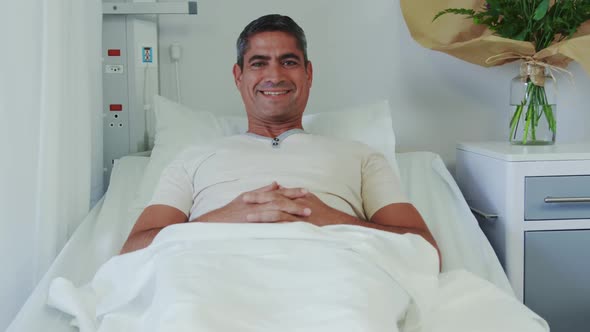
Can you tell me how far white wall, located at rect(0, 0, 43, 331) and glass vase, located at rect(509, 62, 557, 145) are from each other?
4.37 feet

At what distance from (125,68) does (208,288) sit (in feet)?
3.91

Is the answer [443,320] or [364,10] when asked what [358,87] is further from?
[443,320]

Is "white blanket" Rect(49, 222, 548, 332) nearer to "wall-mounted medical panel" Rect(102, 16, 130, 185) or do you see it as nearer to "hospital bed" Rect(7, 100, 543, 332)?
"hospital bed" Rect(7, 100, 543, 332)

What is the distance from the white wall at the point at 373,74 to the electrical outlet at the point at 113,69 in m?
0.16

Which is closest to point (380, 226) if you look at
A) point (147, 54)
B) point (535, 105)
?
point (535, 105)

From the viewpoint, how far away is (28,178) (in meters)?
1.43

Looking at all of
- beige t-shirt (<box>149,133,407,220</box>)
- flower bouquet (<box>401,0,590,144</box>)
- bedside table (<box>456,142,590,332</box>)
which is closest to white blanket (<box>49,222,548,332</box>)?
beige t-shirt (<box>149,133,407,220</box>)

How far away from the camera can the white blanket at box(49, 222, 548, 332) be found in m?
1.04

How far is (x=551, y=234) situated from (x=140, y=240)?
1.06 m

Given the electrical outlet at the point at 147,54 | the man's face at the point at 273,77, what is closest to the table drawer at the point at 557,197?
the man's face at the point at 273,77

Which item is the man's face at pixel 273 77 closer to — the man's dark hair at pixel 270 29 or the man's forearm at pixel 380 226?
the man's dark hair at pixel 270 29

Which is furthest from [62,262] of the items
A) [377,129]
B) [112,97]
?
[377,129]

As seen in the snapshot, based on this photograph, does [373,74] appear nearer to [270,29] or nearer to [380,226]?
[270,29]

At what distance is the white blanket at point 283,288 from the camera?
3.41 feet
